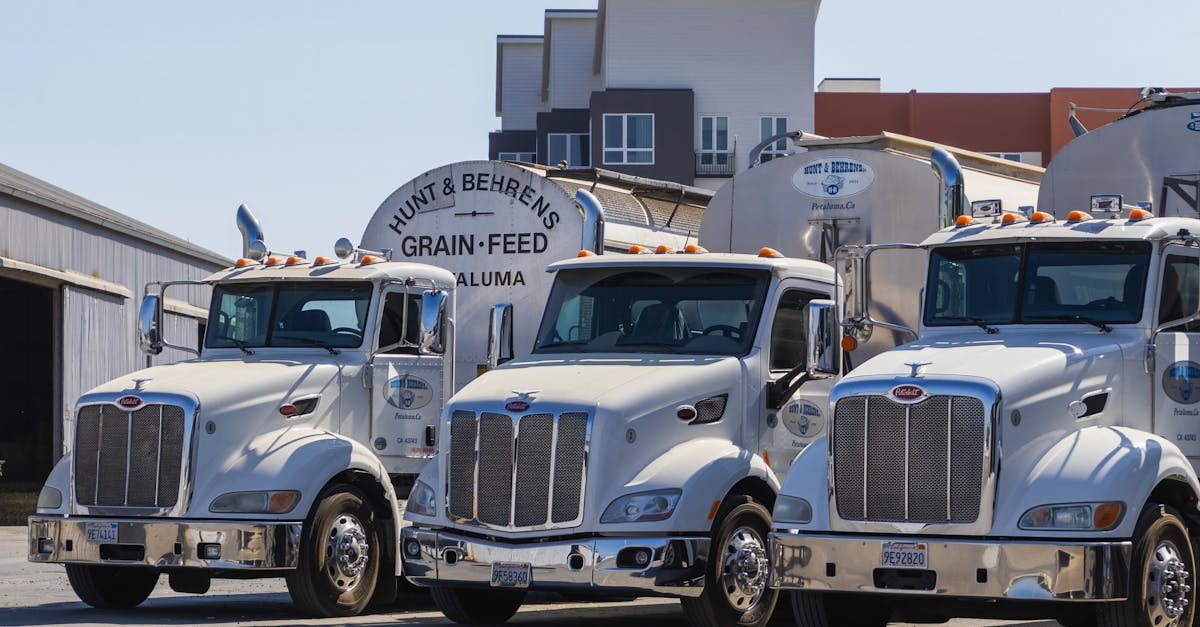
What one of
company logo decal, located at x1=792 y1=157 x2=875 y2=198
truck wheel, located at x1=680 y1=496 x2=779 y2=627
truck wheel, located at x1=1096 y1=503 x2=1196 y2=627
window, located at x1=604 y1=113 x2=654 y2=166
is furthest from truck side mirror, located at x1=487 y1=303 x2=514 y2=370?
window, located at x1=604 y1=113 x2=654 y2=166

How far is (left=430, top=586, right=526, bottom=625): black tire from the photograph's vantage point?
13.6 metres

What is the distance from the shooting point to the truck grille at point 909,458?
1102 centimetres

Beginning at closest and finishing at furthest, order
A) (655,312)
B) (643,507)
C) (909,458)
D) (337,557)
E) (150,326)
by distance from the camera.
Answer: (909,458), (643,507), (655,312), (337,557), (150,326)

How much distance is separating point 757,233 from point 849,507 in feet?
15.8

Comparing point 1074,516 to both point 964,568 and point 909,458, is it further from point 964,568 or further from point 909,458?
point 909,458

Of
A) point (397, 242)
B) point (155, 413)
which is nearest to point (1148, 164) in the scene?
point (397, 242)

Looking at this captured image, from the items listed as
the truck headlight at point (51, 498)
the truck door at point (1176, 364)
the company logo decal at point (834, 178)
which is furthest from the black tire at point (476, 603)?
the truck door at point (1176, 364)

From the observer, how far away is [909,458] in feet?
36.7

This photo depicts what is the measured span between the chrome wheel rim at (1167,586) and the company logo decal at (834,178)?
16.8 feet

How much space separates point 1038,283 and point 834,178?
347 cm

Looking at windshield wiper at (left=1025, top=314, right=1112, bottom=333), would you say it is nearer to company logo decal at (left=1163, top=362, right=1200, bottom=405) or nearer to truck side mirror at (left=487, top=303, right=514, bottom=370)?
company logo decal at (left=1163, top=362, right=1200, bottom=405)

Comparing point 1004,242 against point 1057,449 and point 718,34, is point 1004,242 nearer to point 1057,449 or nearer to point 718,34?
point 1057,449

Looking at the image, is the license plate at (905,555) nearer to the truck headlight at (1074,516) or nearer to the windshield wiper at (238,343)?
the truck headlight at (1074,516)

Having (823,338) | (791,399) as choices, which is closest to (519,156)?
(791,399)
